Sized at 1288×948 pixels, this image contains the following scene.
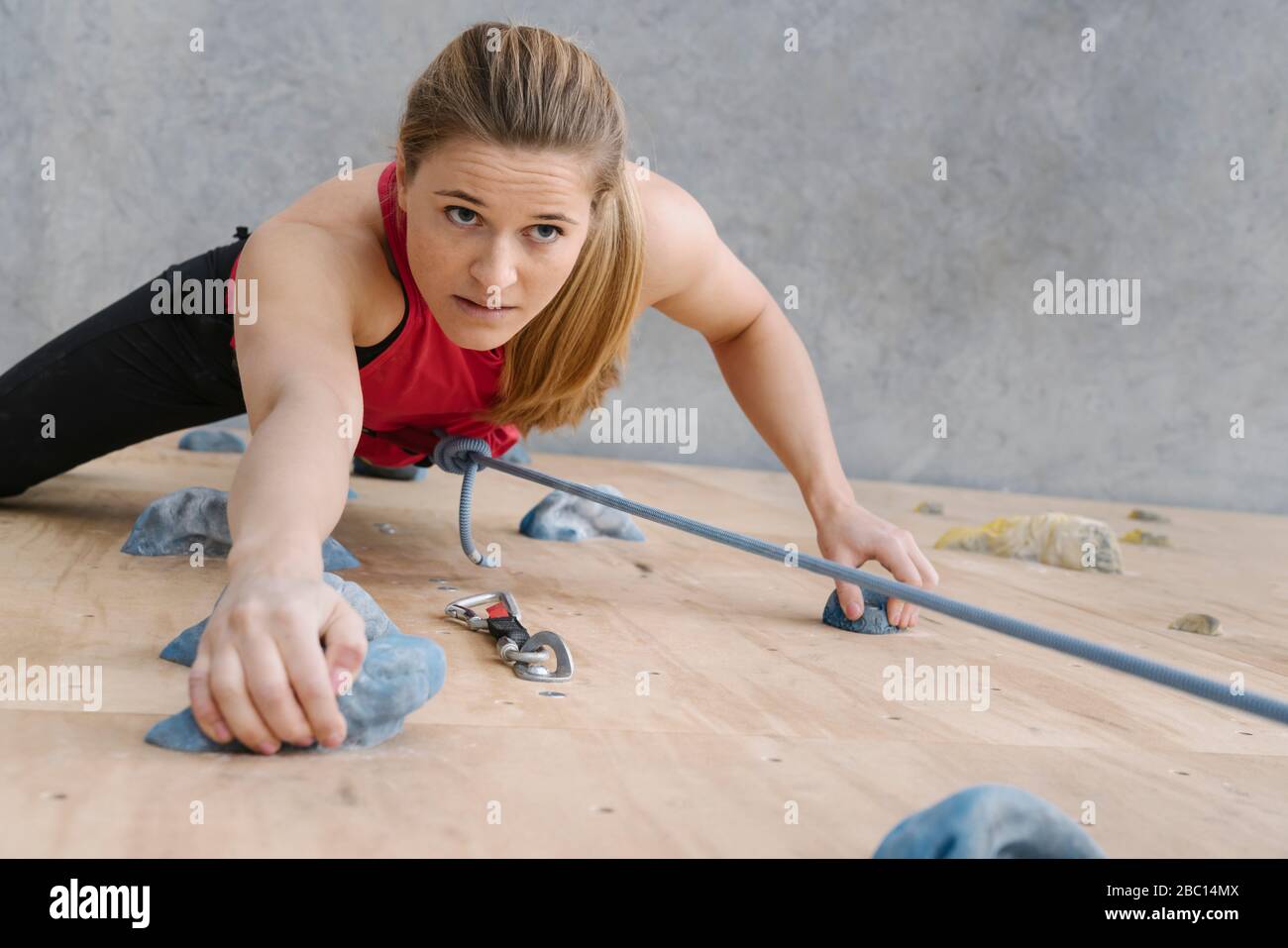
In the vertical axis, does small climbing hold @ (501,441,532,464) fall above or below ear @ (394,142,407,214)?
below

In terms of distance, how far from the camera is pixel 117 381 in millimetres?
1687

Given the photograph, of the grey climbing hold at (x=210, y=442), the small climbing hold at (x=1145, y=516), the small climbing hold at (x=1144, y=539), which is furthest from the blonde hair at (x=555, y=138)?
the small climbing hold at (x=1145, y=516)

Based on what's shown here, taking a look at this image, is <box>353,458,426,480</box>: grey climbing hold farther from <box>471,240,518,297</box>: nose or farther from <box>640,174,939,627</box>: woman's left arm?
<box>471,240,518,297</box>: nose

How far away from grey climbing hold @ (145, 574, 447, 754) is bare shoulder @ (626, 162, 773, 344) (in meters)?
0.68

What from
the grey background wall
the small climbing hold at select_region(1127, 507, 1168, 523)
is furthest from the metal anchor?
the small climbing hold at select_region(1127, 507, 1168, 523)

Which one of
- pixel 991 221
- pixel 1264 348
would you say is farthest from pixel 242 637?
pixel 1264 348

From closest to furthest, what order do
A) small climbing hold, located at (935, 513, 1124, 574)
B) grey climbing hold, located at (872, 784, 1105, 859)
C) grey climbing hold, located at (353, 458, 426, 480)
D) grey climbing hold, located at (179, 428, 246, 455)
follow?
grey climbing hold, located at (872, 784, 1105, 859) < small climbing hold, located at (935, 513, 1124, 574) < grey climbing hold, located at (353, 458, 426, 480) < grey climbing hold, located at (179, 428, 246, 455)

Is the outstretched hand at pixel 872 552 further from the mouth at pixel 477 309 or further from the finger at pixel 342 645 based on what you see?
the finger at pixel 342 645

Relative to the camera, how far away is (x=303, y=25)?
3203 millimetres

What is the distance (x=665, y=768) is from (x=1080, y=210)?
10.4ft

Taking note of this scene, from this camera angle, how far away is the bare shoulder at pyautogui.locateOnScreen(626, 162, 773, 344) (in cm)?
146

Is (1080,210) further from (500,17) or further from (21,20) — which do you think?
(21,20)

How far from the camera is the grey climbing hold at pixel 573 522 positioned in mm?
1886

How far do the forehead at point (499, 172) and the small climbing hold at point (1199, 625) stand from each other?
1.02 meters
